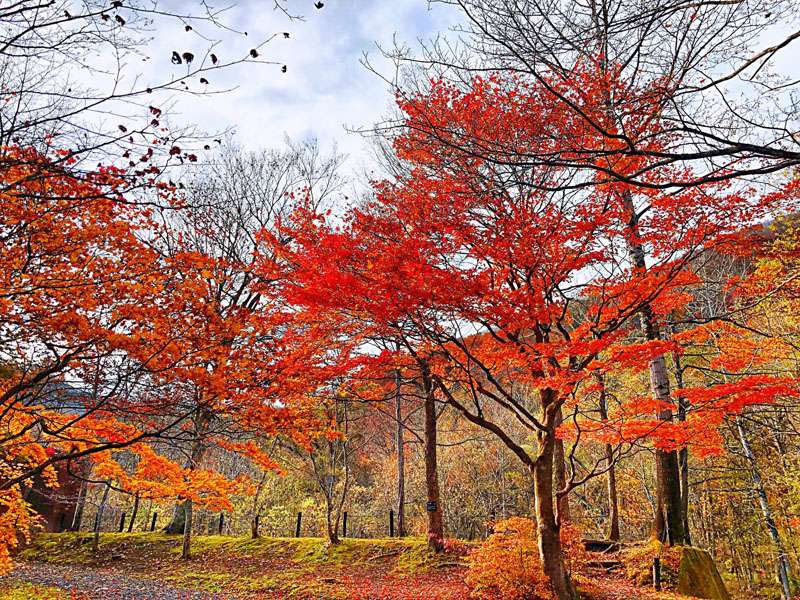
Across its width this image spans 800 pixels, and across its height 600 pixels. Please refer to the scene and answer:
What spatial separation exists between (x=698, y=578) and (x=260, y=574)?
869 cm

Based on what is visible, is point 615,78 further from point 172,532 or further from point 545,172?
point 172,532

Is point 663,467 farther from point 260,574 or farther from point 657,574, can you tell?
point 260,574

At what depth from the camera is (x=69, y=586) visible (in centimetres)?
864

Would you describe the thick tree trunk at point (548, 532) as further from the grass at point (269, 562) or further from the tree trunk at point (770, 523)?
the tree trunk at point (770, 523)

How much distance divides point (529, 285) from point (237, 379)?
475 centimetres

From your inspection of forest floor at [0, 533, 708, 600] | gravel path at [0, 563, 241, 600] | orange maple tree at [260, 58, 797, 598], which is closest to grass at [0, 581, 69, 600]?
forest floor at [0, 533, 708, 600]

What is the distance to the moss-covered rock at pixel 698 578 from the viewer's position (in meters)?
7.48

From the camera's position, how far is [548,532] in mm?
6098

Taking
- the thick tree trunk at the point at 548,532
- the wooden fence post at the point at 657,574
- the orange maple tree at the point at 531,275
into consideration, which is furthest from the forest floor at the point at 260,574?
the orange maple tree at the point at 531,275

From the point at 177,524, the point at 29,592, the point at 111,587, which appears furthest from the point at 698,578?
the point at 177,524

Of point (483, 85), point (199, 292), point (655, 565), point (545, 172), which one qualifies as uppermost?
point (483, 85)

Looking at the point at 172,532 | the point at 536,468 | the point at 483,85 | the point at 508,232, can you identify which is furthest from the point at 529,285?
the point at 172,532

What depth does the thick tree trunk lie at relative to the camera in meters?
5.98

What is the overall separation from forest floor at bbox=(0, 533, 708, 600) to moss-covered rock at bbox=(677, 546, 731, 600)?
0.53m
